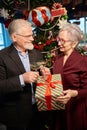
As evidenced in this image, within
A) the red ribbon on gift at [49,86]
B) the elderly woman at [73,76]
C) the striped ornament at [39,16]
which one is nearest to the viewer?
the red ribbon on gift at [49,86]

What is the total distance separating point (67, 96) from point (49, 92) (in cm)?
14

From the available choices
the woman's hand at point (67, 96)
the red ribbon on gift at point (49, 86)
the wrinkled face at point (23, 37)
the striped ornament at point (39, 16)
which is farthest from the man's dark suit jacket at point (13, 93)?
the striped ornament at point (39, 16)

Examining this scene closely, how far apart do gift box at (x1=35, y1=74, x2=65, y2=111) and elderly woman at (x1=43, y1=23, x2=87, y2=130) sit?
69 mm

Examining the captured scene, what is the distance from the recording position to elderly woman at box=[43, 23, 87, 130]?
161 cm

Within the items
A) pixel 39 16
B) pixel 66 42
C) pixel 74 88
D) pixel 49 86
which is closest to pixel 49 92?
pixel 49 86

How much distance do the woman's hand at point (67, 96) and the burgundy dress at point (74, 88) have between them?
5cm

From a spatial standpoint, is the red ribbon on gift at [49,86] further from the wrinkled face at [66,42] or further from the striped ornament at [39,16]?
the striped ornament at [39,16]

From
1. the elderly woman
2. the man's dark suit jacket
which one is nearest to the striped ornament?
the man's dark suit jacket

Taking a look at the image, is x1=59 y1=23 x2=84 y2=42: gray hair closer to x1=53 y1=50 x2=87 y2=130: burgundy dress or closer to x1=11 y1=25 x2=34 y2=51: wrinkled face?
x1=53 y1=50 x2=87 y2=130: burgundy dress

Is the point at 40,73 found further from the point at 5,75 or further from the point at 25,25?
the point at 25,25

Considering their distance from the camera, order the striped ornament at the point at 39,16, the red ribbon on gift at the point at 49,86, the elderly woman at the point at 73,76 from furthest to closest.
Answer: the striped ornament at the point at 39,16 < the elderly woman at the point at 73,76 < the red ribbon on gift at the point at 49,86

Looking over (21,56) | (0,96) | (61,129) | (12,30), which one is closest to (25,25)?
(12,30)

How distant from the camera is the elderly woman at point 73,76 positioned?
63.2 inches

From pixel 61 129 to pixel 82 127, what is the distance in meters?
0.19
